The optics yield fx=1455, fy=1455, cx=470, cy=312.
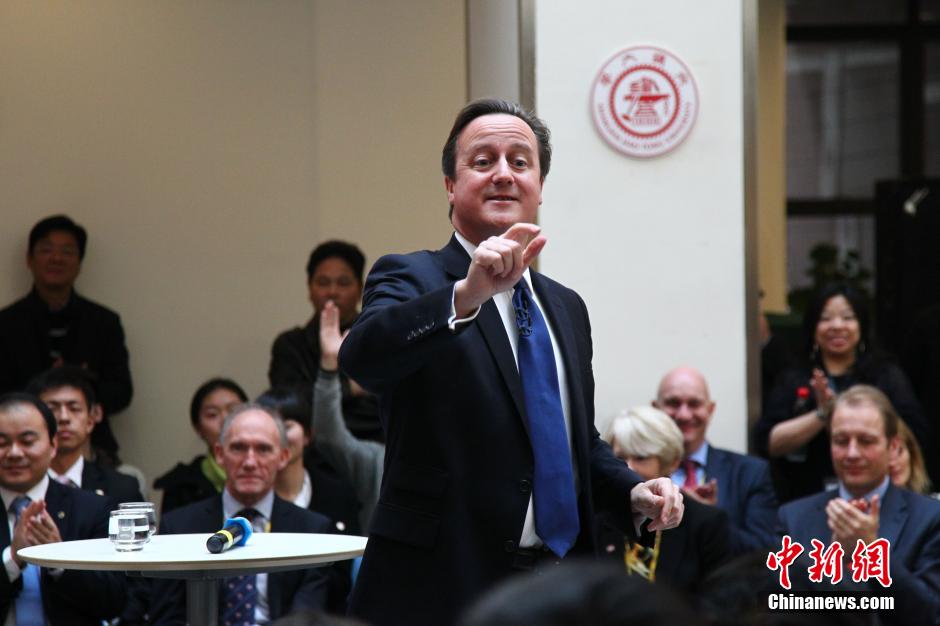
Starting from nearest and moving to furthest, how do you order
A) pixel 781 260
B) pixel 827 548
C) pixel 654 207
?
pixel 827 548
pixel 654 207
pixel 781 260

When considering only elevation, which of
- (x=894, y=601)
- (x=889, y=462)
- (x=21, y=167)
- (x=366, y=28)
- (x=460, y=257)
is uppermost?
(x=366, y=28)

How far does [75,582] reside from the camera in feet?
13.6

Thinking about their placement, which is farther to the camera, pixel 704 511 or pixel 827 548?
pixel 704 511

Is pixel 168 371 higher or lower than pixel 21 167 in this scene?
lower

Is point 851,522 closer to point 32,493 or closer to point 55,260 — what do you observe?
point 32,493

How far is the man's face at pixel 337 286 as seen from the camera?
6012mm

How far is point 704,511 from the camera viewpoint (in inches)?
185

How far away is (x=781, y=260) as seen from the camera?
A: 370 inches

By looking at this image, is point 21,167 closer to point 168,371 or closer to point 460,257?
point 168,371

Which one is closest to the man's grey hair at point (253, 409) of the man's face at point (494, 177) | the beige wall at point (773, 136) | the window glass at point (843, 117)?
the man's face at point (494, 177)

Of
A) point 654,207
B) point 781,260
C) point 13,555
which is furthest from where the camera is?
point 781,260

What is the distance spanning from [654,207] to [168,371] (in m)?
2.86

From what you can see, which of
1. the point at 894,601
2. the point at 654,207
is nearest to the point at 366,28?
the point at 654,207

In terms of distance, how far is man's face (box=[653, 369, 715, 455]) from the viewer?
5059mm
